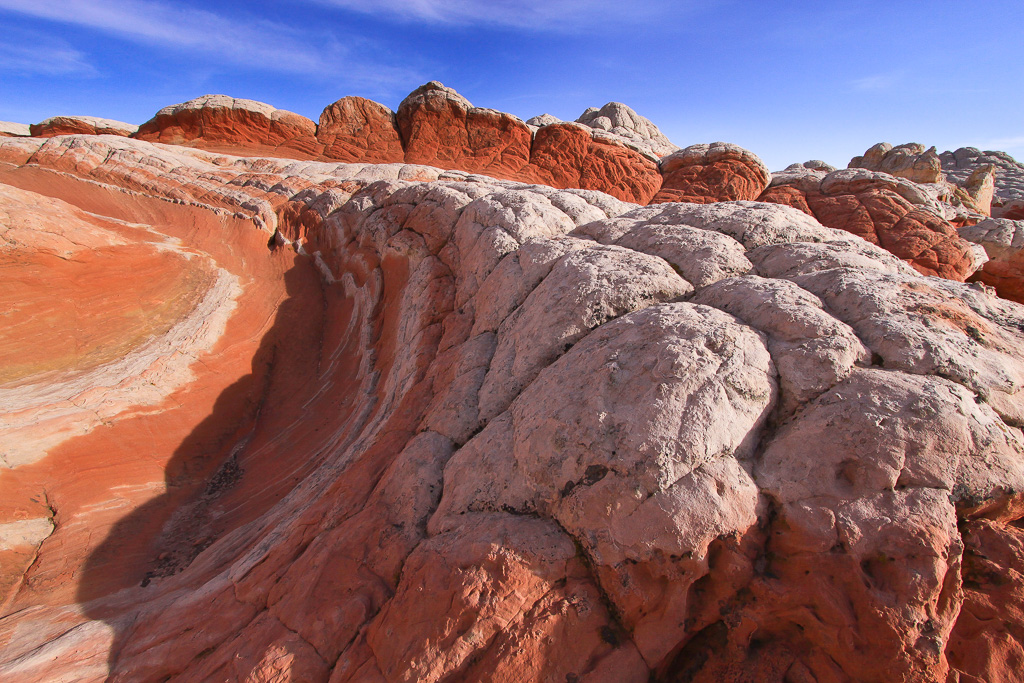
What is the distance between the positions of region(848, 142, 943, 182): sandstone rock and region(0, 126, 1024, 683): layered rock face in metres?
25.6

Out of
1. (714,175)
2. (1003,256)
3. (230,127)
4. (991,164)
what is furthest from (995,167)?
(230,127)

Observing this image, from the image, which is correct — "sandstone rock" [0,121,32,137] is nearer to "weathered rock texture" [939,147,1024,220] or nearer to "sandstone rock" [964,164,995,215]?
"sandstone rock" [964,164,995,215]

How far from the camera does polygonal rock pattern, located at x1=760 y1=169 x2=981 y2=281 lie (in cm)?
709

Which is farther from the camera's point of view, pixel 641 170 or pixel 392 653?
pixel 641 170

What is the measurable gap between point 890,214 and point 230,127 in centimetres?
1739

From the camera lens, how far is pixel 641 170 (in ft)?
45.6

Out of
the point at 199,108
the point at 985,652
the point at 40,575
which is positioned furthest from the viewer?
the point at 199,108

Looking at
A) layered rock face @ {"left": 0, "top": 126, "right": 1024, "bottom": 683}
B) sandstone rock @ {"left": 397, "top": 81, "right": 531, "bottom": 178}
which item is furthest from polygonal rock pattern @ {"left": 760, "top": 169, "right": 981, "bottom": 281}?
sandstone rock @ {"left": 397, "top": 81, "right": 531, "bottom": 178}

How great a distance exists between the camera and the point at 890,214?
7.98m

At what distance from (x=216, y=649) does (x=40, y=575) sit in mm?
2389

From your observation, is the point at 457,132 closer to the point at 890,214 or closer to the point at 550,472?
the point at 890,214

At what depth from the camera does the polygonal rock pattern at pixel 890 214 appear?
7090 millimetres

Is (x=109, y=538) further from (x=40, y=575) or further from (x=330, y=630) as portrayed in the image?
(x=330, y=630)

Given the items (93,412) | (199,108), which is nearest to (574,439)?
(93,412)
